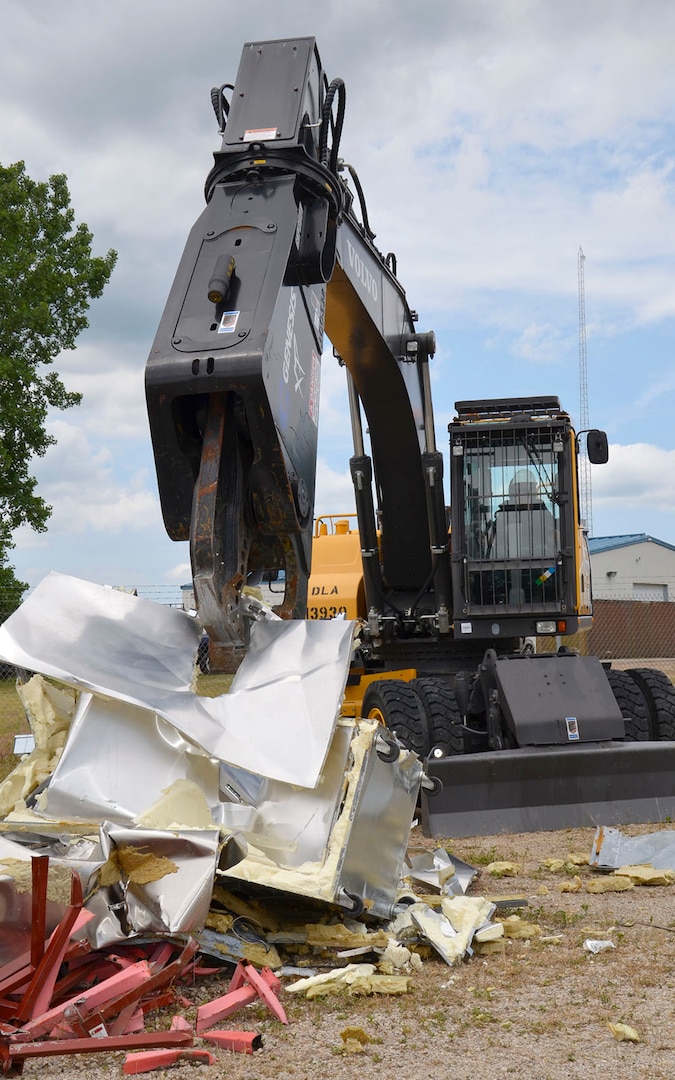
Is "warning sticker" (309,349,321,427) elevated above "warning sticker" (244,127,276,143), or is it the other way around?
"warning sticker" (244,127,276,143)

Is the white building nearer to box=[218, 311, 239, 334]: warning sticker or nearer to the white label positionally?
the white label

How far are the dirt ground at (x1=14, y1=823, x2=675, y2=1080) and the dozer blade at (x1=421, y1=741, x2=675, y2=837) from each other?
7.64ft

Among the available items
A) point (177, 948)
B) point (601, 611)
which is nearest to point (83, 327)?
point (601, 611)

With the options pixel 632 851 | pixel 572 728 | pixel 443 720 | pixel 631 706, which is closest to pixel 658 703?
pixel 631 706

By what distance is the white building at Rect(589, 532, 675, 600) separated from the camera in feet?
150

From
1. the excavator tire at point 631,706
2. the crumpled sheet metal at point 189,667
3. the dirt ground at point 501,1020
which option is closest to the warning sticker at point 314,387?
the crumpled sheet metal at point 189,667

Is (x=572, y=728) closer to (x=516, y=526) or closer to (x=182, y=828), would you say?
(x=516, y=526)

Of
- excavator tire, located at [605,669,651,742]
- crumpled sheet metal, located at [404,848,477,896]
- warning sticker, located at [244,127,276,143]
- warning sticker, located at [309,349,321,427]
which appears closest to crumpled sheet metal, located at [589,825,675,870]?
crumpled sheet metal, located at [404,848,477,896]

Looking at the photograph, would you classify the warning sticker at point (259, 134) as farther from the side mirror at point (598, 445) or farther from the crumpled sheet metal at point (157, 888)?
the side mirror at point (598, 445)

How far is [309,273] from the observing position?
5.32 metres

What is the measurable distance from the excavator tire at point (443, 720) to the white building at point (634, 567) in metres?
38.2

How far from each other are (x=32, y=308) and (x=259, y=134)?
20094mm

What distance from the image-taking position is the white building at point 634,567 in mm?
45812

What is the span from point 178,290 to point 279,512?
1.11 m
